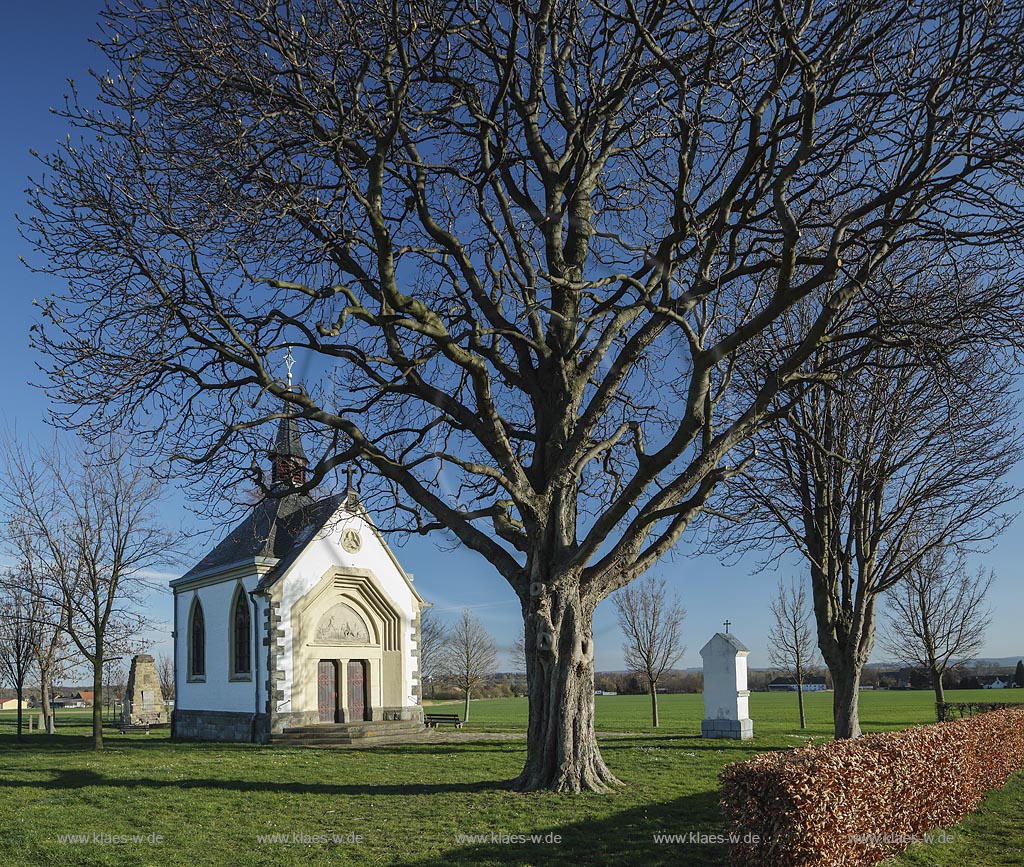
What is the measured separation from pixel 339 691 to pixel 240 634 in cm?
390

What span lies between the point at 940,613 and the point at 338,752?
2475cm

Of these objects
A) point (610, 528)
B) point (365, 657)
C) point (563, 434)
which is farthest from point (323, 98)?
point (365, 657)

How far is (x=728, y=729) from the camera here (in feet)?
73.7

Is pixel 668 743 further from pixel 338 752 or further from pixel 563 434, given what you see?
pixel 563 434

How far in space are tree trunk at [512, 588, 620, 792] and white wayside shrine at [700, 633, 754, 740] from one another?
36.5 ft

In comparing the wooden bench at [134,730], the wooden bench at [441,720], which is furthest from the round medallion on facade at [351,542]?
the wooden bench at [134,730]

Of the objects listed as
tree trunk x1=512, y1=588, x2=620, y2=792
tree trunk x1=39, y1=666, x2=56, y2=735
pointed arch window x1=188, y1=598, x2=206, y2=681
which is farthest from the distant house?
tree trunk x1=512, y1=588, x2=620, y2=792

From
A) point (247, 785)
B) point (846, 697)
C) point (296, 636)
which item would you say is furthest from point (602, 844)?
point (296, 636)

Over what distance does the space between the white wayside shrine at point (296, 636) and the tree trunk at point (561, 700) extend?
1514 cm

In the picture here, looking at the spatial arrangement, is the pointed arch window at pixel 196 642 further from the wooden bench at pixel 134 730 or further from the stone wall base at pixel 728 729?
the stone wall base at pixel 728 729

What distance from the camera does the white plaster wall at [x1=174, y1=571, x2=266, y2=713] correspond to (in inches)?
1071

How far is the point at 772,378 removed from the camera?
11.7 meters

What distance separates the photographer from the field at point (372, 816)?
8.92 metres

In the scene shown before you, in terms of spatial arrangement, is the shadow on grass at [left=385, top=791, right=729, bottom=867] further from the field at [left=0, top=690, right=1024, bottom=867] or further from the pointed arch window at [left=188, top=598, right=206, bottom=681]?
the pointed arch window at [left=188, top=598, right=206, bottom=681]
